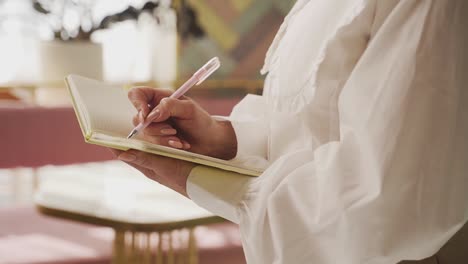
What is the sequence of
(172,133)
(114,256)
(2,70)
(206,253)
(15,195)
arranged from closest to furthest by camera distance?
1. (172,133)
2. (114,256)
3. (206,253)
4. (2,70)
5. (15,195)

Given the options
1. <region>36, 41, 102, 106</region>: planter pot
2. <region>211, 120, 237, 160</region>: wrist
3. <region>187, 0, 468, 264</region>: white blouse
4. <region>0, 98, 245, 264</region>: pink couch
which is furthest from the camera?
<region>36, 41, 102, 106</region>: planter pot

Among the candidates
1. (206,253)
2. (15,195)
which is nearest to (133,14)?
(206,253)

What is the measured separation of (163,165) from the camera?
78 cm

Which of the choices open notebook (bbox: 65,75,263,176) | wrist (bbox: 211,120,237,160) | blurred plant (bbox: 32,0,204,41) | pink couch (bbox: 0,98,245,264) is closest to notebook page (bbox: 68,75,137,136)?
open notebook (bbox: 65,75,263,176)

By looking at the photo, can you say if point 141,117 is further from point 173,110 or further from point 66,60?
point 66,60

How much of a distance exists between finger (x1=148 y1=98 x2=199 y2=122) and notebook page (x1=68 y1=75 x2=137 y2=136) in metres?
0.06

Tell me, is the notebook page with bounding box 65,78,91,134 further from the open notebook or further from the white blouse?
the white blouse

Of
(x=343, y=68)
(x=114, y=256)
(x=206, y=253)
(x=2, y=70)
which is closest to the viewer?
(x=343, y=68)

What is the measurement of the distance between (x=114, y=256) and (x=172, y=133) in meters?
0.99

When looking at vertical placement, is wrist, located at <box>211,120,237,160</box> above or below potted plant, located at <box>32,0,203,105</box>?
above

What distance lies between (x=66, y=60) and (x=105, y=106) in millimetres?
1738

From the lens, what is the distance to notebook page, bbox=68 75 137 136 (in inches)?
31.3

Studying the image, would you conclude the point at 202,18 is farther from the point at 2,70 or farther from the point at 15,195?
the point at 15,195

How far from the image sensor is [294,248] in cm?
68
